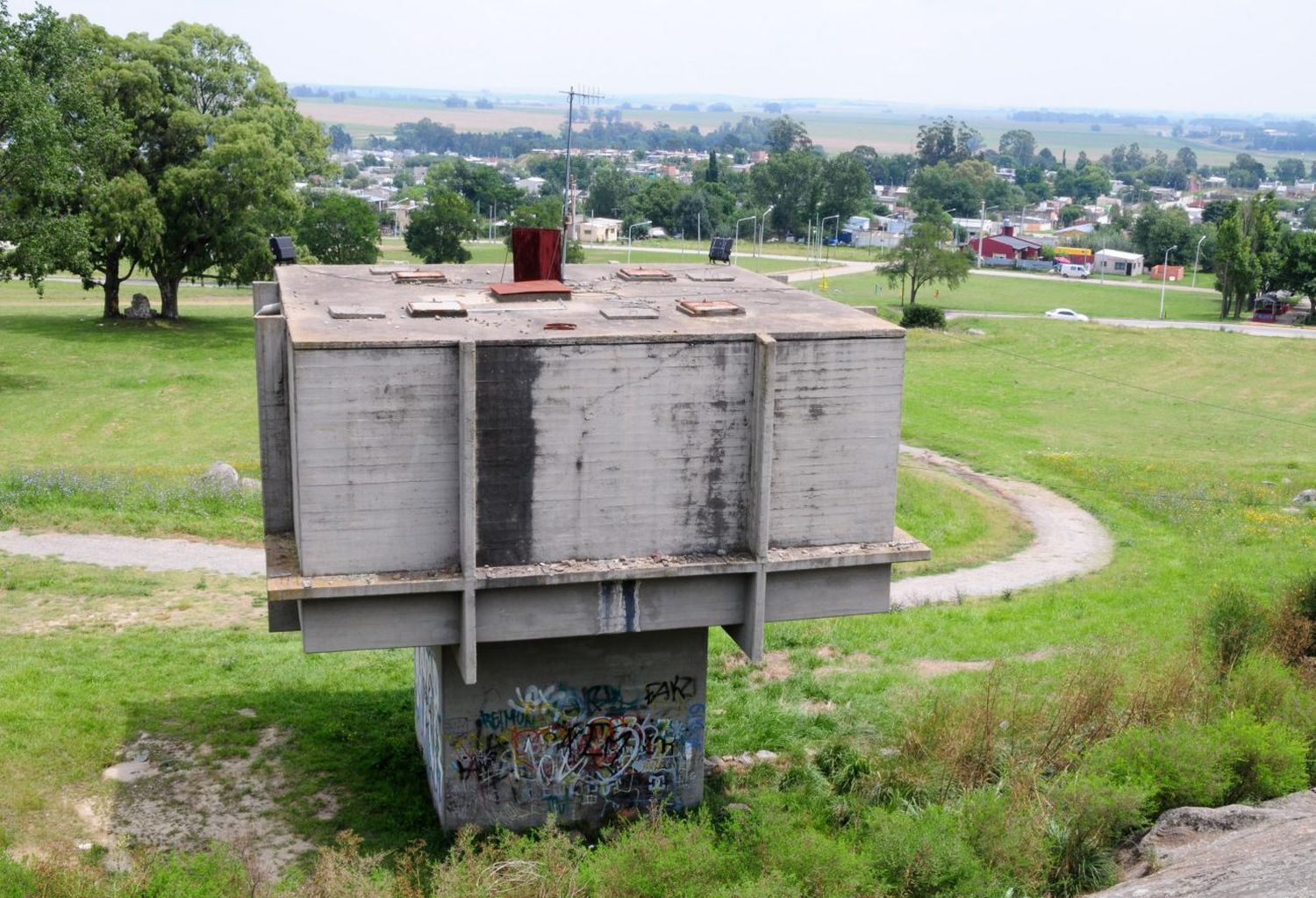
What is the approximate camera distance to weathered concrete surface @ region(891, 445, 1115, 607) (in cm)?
3058

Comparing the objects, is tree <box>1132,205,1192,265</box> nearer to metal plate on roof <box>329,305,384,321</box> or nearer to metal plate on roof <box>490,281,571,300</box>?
metal plate on roof <box>490,281,571,300</box>

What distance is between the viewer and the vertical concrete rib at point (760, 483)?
17109 mm

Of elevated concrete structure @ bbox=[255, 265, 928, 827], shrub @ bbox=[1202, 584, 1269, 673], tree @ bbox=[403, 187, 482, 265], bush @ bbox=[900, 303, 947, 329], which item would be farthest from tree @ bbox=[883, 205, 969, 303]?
elevated concrete structure @ bbox=[255, 265, 928, 827]

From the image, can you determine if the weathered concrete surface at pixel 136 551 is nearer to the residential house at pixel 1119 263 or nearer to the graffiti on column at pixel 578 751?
the graffiti on column at pixel 578 751

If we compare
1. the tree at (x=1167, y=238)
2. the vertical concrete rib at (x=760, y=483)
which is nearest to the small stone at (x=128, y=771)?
the vertical concrete rib at (x=760, y=483)

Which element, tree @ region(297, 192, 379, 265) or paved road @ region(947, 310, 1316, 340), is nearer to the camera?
tree @ region(297, 192, 379, 265)

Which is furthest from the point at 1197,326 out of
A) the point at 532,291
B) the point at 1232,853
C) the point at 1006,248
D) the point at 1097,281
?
the point at 1232,853

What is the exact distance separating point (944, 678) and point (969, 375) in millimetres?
40672

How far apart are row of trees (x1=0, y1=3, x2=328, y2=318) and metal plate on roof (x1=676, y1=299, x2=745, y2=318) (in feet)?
118

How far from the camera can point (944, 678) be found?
24047 mm

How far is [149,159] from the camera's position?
193 ft

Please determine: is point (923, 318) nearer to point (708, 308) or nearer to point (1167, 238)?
point (708, 308)

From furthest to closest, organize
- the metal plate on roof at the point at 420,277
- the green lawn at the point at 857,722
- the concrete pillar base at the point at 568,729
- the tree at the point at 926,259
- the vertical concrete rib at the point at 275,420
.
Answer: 1. the tree at the point at 926,259
2. the metal plate on roof at the point at 420,277
3. the concrete pillar base at the point at 568,729
4. the vertical concrete rib at the point at 275,420
5. the green lawn at the point at 857,722

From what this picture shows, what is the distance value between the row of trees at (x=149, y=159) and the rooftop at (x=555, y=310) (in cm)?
3066
